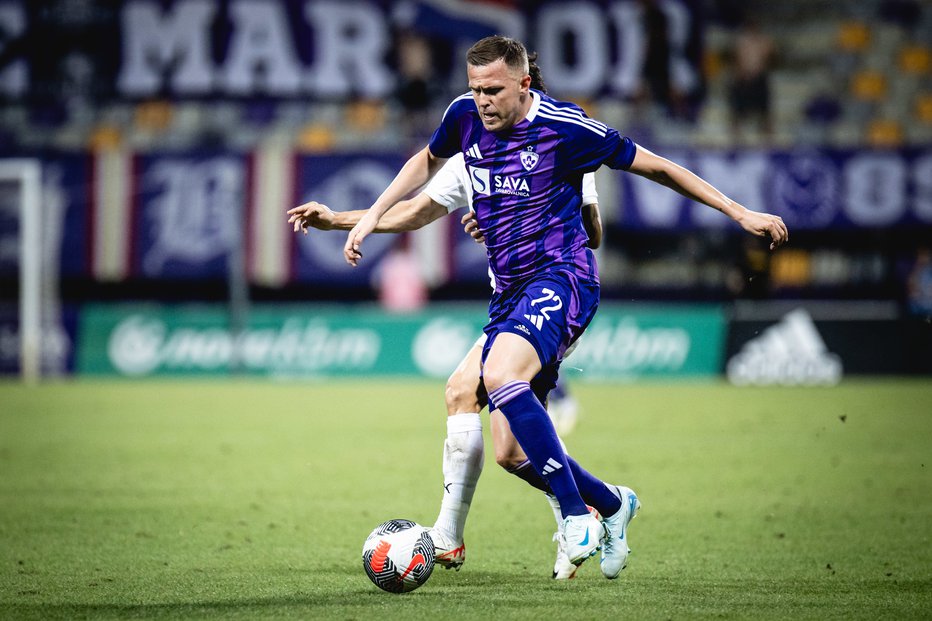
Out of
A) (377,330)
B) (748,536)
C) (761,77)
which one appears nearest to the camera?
(748,536)

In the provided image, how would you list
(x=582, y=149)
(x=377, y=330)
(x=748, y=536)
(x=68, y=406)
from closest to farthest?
(x=582, y=149) < (x=748, y=536) < (x=68, y=406) < (x=377, y=330)

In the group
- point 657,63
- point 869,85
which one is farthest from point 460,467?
point 869,85

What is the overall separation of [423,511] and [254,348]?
12.9 m

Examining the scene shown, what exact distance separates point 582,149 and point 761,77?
17011 millimetres

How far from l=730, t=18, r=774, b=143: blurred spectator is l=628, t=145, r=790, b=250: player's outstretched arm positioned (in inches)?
648

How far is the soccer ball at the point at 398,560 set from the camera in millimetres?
5316

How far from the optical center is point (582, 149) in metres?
5.46

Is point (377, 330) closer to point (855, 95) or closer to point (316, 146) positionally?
point (316, 146)

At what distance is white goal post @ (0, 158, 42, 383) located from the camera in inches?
746

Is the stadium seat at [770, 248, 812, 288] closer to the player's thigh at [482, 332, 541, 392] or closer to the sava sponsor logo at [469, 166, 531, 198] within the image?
the sava sponsor logo at [469, 166, 531, 198]

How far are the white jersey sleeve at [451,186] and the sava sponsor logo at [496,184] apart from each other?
7.0 inches

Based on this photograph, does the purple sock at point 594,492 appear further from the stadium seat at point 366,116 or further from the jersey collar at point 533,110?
the stadium seat at point 366,116

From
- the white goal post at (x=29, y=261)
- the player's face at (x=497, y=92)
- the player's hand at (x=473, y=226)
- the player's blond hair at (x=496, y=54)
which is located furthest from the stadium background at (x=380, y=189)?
the player's blond hair at (x=496, y=54)

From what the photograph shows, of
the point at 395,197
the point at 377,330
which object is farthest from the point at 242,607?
the point at 377,330
